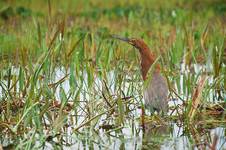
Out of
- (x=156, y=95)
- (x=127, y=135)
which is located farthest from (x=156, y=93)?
(x=127, y=135)

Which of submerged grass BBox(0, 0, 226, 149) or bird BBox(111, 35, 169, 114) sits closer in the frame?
submerged grass BBox(0, 0, 226, 149)

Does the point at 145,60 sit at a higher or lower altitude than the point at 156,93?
higher

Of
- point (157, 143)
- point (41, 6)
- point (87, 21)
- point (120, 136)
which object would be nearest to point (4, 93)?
point (120, 136)

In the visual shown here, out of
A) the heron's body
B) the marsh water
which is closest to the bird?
the heron's body

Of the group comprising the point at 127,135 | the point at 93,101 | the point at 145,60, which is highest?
the point at 145,60

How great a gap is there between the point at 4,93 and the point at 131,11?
7.50 metres

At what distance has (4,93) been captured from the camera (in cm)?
514

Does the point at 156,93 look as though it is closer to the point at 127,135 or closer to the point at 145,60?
the point at 145,60

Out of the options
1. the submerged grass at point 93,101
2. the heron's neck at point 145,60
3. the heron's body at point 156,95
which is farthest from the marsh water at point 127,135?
the heron's neck at point 145,60

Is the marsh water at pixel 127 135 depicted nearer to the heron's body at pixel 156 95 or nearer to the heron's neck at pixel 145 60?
the heron's body at pixel 156 95

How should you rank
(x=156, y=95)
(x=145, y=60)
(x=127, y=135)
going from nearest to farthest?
(x=127, y=135) → (x=156, y=95) → (x=145, y=60)

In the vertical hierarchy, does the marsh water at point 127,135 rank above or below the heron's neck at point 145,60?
below

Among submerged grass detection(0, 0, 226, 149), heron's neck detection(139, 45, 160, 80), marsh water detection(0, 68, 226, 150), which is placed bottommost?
marsh water detection(0, 68, 226, 150)

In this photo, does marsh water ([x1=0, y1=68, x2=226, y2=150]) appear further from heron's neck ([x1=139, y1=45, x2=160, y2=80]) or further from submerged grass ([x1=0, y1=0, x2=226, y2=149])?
heron's neck ([x1=139, y1=45, x2=160, y2=80])
